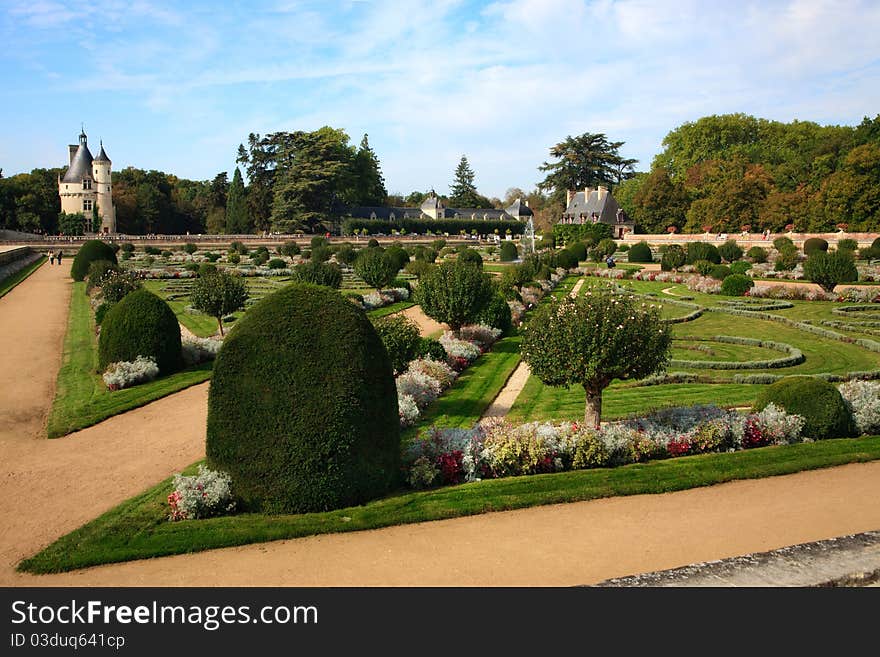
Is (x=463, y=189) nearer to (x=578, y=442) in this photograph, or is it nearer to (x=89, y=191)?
(x=89, y=191)

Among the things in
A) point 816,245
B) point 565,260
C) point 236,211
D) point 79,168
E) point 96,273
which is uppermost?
point 79,168

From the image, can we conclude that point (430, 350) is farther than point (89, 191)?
No

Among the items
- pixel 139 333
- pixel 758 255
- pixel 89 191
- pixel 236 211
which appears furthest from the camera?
pixel 236 211

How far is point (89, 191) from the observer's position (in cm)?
6969

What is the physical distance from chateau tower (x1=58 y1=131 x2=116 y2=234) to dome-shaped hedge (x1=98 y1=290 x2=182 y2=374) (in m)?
60.1

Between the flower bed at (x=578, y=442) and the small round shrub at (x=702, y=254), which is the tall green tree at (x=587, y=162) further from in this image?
the flower bed at (x=578, y=442)

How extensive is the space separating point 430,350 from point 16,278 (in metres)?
29.1

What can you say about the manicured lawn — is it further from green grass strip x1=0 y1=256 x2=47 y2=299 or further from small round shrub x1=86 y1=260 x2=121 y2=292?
green grass strip x1=0 y1=256 x2=47 y2=299

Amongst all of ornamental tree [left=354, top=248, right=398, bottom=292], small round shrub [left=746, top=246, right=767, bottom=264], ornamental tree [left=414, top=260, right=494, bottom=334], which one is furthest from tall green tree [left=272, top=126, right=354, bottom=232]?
ornamental tree [left=414, top=260, right=494, bottom=334]

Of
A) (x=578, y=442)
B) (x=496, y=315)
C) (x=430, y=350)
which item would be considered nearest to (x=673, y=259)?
(x=496, y=315)

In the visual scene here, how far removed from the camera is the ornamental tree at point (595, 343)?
32.9 feet
